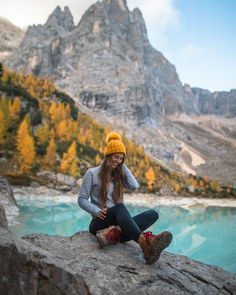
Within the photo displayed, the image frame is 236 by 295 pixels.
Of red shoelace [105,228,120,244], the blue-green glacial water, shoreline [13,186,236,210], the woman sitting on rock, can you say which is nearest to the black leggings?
the woman sitting on rock

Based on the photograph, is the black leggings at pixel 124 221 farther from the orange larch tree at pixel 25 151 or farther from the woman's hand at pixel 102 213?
the orange larch tree at pixel 25 151

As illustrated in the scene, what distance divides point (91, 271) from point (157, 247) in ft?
3.60

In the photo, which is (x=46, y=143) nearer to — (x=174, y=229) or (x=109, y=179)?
(x=174, y=229)

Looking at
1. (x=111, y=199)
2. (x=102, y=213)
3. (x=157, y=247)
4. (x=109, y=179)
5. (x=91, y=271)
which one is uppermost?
(x=109, y=179)

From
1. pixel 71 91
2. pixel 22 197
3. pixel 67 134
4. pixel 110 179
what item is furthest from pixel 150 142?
pixel 110 179

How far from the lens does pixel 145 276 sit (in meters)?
4.88

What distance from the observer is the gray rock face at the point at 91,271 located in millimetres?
3598

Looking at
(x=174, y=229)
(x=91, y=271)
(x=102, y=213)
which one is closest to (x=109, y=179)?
(x=102, y=213)

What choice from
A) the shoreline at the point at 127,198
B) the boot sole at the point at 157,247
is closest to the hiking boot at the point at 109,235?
the boot sole at the point at 157,247

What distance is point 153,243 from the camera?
5051 mm

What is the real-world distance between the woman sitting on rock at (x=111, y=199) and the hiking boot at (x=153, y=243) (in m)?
0.36

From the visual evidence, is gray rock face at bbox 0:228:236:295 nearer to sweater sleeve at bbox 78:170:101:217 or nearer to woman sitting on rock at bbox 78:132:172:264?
woman sitting on rock at bbox 78:132:172:264

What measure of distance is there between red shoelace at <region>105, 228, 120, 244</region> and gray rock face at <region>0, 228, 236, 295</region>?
0.44 feet

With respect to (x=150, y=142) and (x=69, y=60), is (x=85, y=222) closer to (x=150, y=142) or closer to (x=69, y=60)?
(x=150, y=142)
